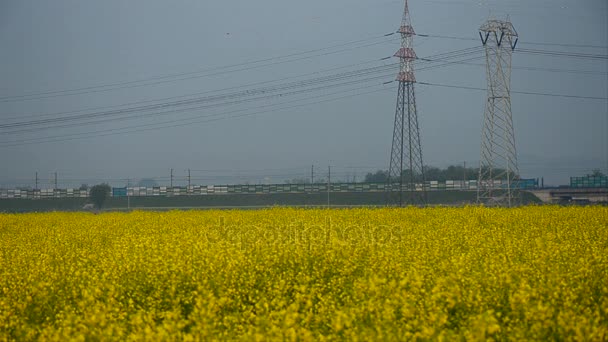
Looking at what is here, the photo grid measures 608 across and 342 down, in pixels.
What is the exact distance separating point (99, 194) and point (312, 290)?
146 ft

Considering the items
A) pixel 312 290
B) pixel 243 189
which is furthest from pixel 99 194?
pixel 312 290

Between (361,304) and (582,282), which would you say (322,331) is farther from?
(582,282)

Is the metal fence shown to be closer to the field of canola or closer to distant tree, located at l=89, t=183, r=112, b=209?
distant tree, located at l=89, t=183, r=112, b=209

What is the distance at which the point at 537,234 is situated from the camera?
1480 centimetres

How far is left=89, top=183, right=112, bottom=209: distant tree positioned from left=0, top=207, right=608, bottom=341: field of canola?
1465 inches

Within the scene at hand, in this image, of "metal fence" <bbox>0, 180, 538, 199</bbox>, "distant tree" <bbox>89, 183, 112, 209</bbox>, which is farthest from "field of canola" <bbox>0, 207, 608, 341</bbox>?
"distant tree" <bbox>89, 183, 112, 209</bbox>

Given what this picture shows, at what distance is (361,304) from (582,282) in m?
3.02

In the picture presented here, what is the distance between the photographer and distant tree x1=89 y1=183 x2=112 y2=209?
163 feet

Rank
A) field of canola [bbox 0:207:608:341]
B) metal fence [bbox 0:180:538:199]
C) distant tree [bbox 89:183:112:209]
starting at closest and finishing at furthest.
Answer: field of canola [bbox 0:207:608:341]
metal fence [bbox 0:180:538:199]
distant tree [bbox 89:183:112:209]

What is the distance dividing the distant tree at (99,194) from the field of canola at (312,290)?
3722 cm

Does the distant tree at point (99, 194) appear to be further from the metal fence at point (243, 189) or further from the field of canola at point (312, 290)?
the field of canola at point (312, 290)

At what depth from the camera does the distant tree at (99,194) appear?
49.6m

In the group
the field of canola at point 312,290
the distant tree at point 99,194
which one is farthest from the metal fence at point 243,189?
the field of canola at point 312,290

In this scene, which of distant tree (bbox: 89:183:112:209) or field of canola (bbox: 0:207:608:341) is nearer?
field of canola (bbox: 0:207:608:341)
